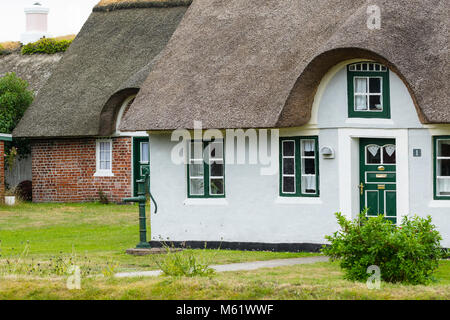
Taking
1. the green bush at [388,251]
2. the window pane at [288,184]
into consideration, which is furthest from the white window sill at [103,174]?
the green bush at [388,251]

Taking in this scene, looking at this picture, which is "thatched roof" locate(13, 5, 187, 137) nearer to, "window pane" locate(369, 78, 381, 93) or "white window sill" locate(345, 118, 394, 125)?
"white window sill" locate(345, 118, 394, 125)

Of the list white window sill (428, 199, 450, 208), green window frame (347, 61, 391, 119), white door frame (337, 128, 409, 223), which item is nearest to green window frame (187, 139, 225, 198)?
white door frame (337, 128, 409, 223)

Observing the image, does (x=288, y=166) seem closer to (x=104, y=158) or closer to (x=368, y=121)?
(x=368, y=121)

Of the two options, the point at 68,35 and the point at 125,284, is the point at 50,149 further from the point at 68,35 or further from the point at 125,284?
the point at 125,284

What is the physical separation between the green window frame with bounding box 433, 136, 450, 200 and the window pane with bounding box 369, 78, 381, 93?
4.79ft

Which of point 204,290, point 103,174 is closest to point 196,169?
point 204,290

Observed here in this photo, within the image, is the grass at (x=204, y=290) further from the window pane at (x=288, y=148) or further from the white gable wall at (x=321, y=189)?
the window pane at (x=288, y=148)

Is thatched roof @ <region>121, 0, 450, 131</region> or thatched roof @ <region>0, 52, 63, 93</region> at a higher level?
thatched roof @ <region>0, 52, 63, 93</region>

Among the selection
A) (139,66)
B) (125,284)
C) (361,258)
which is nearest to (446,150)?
(361,258)

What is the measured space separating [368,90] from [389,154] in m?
1.31

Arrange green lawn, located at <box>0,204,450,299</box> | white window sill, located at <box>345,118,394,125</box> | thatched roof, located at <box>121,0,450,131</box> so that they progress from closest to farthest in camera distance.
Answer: green lawn, located at <box>0,204,450,299</box> < thatched roof, located at <box>121,0,450,131</box> < white window sill, located at <box>345,118,394,125</box>

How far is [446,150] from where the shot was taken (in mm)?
18609

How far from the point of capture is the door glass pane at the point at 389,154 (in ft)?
62.8

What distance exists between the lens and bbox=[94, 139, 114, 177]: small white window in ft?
104
